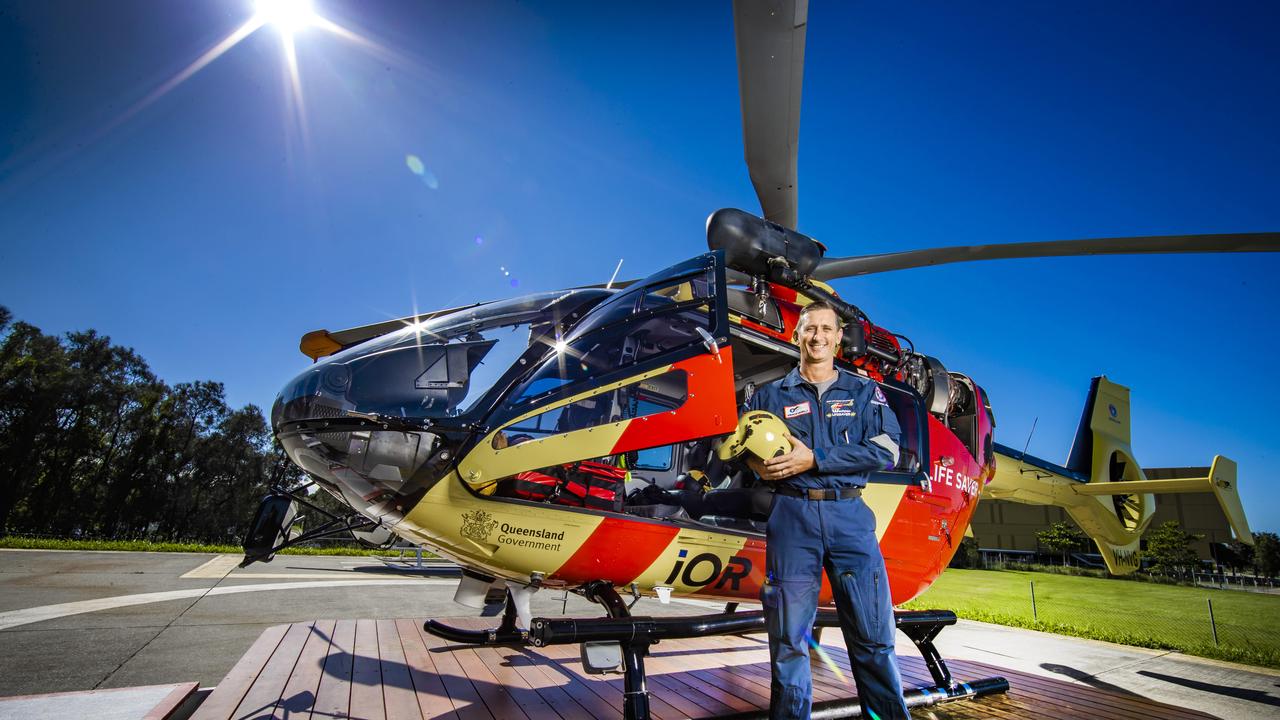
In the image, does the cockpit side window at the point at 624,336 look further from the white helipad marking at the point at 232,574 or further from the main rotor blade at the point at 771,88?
the white helipad marking at the point at 232,574

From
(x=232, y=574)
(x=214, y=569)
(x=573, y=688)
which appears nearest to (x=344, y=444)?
(x=573, y=688)

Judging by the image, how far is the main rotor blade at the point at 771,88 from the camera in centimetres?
294

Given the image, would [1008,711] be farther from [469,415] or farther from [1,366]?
[1,366]

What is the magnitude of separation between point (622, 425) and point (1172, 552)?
47238 millimetres

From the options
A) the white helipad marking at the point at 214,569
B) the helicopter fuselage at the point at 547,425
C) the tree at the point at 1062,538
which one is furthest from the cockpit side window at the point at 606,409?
the tree at the point at 1062,538

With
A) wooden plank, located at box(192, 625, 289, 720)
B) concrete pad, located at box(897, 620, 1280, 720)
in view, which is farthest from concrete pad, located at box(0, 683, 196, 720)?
concrete pad, located at box(897, 620, 1280, 720)

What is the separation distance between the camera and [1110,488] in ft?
22.1

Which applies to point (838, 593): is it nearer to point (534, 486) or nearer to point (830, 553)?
point (830, 553)

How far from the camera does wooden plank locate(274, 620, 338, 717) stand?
10.2 feet

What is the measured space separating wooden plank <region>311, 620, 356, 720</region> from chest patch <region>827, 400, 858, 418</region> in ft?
10.0

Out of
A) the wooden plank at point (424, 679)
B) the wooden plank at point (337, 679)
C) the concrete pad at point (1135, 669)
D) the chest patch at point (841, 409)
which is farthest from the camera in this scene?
the concrete pad at point (1135, 669)

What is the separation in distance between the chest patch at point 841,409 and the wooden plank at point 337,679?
3057 mm

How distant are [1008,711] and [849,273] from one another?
3489mm

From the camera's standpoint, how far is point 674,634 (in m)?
2.88
